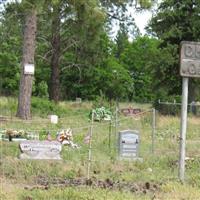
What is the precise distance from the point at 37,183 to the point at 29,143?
2024 mm

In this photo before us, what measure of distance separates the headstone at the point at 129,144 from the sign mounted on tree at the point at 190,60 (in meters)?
3.62

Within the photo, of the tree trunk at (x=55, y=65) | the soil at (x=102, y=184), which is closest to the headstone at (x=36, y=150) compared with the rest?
the soil at (x=102, y=184)

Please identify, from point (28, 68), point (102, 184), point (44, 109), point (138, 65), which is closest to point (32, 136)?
point (102, 184)

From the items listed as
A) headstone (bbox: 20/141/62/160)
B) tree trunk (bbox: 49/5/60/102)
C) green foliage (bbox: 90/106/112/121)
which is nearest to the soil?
headstone (bbox: 20/141/62/160)

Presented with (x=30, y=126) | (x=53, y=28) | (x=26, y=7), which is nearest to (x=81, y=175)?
(x=26, y=7)

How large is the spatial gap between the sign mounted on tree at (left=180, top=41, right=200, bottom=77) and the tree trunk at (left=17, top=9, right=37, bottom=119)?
10.0 m

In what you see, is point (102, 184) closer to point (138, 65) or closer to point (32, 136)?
point (32, 136)

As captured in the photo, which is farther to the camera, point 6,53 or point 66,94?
point 66,94

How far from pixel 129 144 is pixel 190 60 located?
393 centimetres

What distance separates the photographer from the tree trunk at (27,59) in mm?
19531

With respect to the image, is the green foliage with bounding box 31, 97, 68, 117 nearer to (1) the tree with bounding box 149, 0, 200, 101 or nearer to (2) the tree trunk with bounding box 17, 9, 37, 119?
(2) the tree trunk with bounding box 17, 9, 37, 119

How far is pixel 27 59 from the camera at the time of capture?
65.2 feet

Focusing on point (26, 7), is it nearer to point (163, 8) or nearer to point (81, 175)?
point (81, 175)

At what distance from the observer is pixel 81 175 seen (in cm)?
1081
